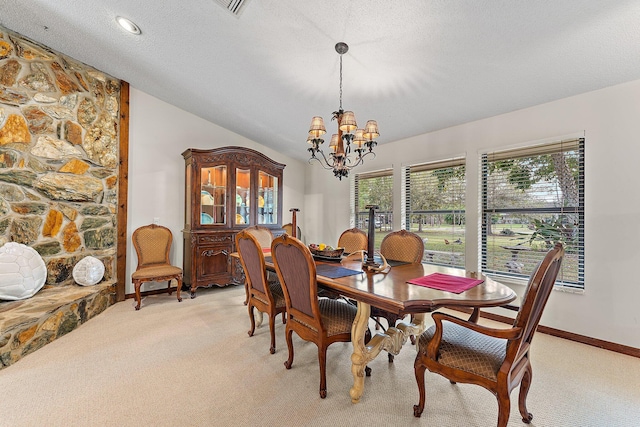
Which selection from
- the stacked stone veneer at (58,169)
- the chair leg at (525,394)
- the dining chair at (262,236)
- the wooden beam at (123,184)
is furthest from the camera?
the wooden beam at (123,184)

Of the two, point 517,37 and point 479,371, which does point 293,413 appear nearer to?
point 479,371

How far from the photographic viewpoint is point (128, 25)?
2.63 meters

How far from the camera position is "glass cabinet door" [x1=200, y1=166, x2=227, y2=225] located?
13.7 ft

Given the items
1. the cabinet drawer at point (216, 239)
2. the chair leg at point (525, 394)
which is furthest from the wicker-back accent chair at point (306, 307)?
the cabinet drawer at point (216, 239)

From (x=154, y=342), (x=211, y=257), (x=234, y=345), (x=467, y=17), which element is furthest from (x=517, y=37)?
(x=211, y=257)

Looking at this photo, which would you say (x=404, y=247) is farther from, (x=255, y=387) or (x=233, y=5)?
(x=233, y=5)

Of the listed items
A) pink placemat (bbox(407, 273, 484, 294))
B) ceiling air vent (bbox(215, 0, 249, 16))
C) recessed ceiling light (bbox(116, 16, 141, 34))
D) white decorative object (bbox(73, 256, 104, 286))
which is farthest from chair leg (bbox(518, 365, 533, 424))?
white decorative object (bbox(73, 256, 104, 286))

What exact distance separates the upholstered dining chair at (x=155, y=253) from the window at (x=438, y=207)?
135 inches

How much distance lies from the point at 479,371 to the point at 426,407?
547mm

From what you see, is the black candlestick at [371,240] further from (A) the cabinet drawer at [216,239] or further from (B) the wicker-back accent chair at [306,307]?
(A) the cabinet drawer at [216,239]

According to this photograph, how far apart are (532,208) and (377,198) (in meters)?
2.08

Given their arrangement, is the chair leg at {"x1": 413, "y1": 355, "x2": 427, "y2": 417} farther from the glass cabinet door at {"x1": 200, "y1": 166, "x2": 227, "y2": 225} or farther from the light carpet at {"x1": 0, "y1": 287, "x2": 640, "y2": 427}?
the glass cabinet door at {"x1": 200, "y1": 166, "x2": 227, "y2": 225}

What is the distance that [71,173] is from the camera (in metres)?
3.44

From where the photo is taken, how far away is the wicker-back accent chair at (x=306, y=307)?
1779 millimetres
